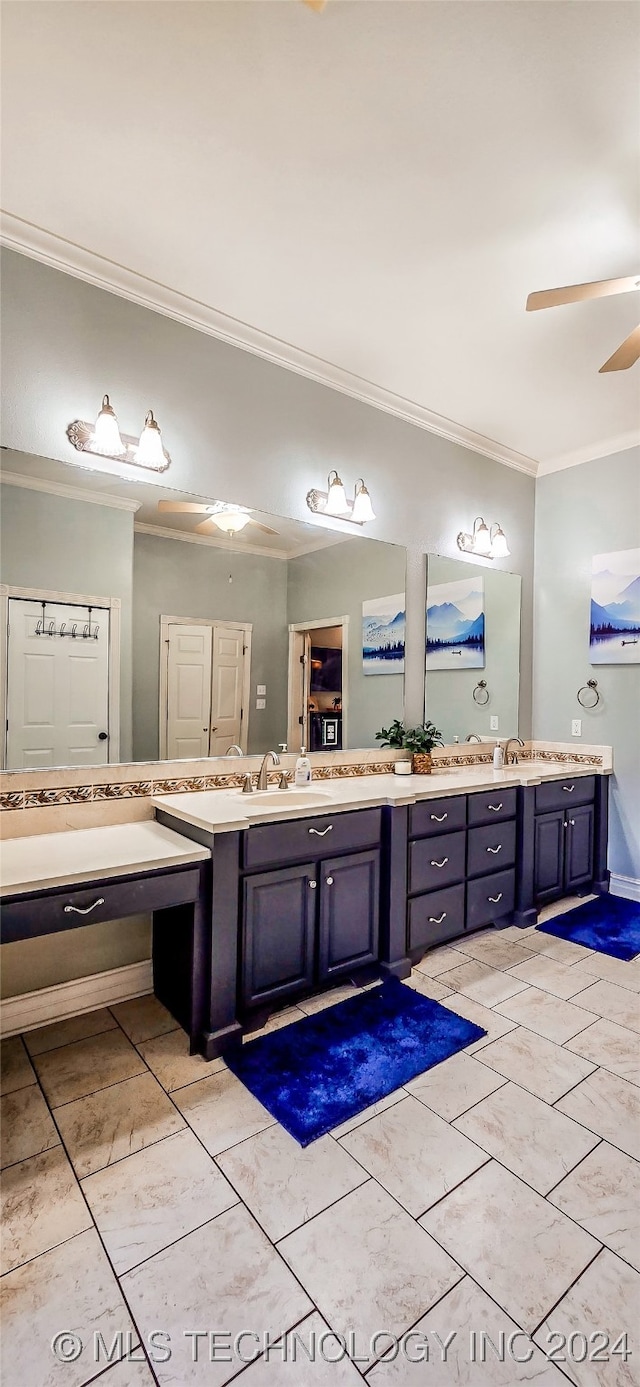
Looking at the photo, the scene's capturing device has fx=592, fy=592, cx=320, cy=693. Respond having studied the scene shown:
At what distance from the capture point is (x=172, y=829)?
2.25m

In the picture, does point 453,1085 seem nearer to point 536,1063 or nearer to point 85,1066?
point 536,1063

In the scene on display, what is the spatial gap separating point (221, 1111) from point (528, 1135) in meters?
0.89

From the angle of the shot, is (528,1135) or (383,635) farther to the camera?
(383,635)

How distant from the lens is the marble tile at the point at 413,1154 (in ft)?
4.91

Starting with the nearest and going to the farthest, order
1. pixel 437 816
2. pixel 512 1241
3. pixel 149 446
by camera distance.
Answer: pixel 512 1241 → pixel 149 446 → pixel 437 816

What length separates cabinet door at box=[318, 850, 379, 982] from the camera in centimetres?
232

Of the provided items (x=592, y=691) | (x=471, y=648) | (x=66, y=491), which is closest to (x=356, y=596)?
(x=471, y=648)

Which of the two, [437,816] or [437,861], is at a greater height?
[437,816]

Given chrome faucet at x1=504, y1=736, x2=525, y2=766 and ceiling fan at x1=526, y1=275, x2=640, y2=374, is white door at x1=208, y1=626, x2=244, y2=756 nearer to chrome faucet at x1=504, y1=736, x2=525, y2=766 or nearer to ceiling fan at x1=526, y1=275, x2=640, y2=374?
ceiling fan at x1=526, y1=275, x2=640, y2=374

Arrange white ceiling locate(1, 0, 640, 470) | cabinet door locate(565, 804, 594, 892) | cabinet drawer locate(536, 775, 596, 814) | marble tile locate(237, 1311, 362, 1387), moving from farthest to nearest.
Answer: cabinet door locate(565, 804, 594, 892) → cabinet drawer locate(536, 775, 596, 814) → white ceiling locate(1, 0, 640, 470) → marble tile locate(237, 1311, 362, 1387)

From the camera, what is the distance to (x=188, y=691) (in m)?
2.50

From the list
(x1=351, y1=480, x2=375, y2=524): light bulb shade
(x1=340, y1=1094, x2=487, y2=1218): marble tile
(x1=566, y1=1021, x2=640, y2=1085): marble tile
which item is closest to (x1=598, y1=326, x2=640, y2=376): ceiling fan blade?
(x1=351, y1=480, x2=375, y2=524): light bulb shade

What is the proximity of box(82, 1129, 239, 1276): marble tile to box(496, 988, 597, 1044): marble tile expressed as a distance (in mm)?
1264

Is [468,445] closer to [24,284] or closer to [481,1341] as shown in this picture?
[24,284]
